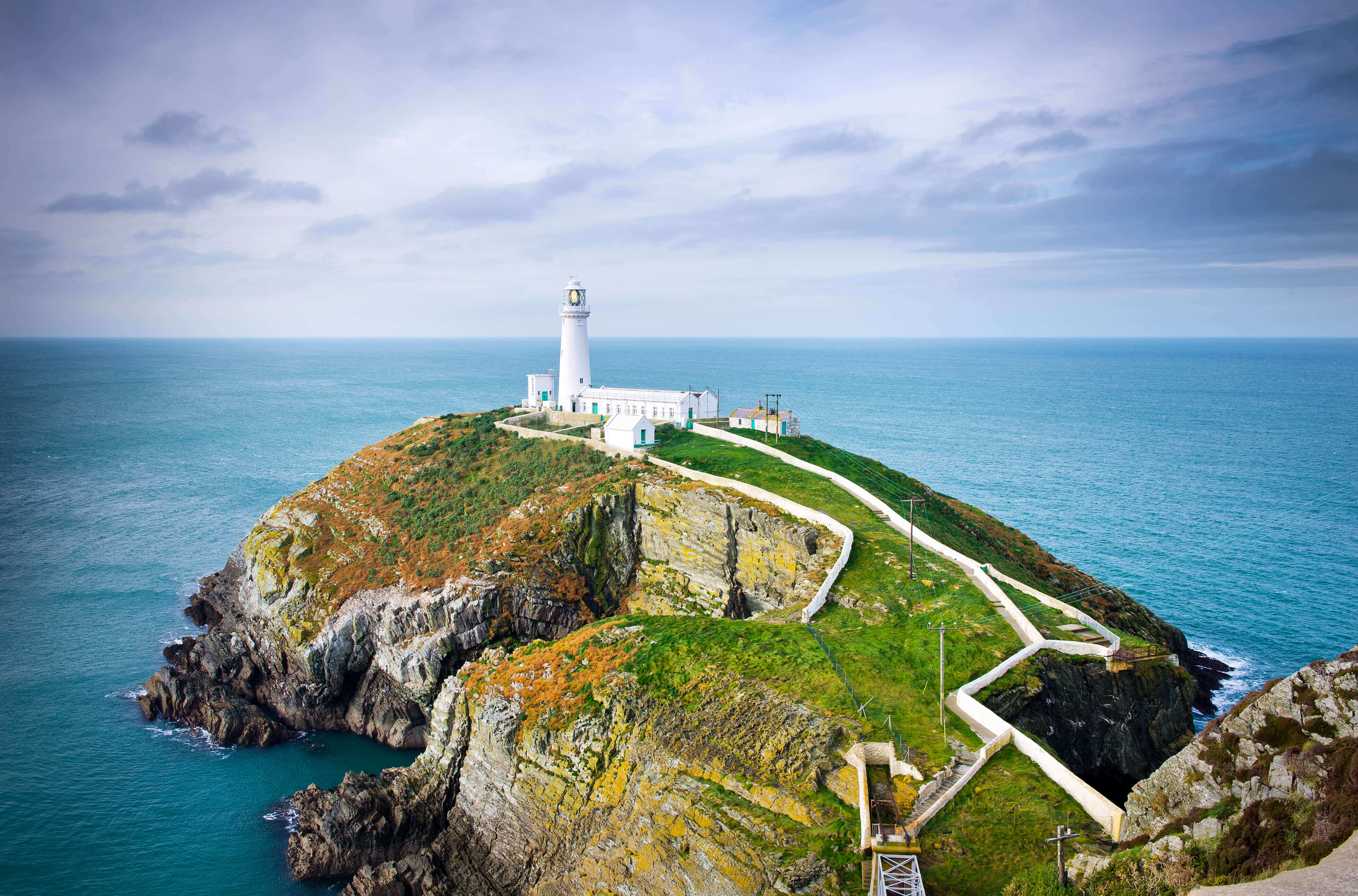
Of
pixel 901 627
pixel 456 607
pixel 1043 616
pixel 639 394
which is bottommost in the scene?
pixel 456 607

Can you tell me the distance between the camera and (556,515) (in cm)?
4525

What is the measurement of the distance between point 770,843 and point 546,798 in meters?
10.8

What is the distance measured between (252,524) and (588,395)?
117 ft

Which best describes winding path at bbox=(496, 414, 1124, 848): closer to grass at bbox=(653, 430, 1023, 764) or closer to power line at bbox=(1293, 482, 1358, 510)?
grass at bbox=(653, 430, 1023, 764)

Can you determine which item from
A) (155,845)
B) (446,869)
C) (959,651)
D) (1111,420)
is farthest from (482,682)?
(1111,420)

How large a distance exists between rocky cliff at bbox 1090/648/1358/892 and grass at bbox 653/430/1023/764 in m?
6.54

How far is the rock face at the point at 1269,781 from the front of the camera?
1257 cm

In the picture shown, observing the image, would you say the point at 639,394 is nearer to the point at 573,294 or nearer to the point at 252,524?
the point at 573,294

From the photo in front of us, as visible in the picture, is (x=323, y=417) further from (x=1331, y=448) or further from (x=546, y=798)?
(x=1331, y=448)

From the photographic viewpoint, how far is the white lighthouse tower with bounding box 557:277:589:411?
65250 millimetres

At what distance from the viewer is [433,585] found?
42188 millimetres

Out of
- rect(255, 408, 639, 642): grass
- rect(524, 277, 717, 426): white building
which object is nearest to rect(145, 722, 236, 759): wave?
rect(255, 408, 639, 642): grass

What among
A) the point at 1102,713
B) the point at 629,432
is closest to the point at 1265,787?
the point at 1102,713

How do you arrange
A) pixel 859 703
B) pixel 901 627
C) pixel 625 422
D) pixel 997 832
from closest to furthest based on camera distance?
pixel 997 832 < pixel 859 703 < pixel 901 627 < pixel 625 422
